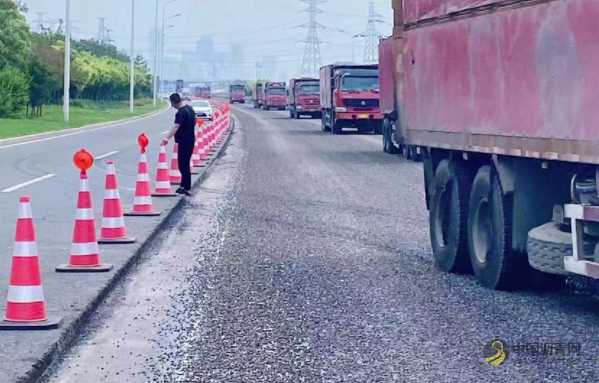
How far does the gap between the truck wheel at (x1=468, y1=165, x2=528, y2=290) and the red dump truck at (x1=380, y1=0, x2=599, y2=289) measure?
0.01 m

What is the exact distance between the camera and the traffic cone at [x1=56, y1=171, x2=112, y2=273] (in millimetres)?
12727

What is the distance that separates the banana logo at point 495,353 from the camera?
8781mm

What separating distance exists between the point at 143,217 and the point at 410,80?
5316mm

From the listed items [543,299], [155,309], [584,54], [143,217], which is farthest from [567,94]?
[143,217]

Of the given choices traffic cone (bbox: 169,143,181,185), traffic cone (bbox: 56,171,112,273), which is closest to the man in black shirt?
traffic cone (bbox: 169,143,181,185)

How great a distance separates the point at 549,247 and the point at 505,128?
1.30 m

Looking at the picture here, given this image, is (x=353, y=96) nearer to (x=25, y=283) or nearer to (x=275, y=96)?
(x=25, y=283)

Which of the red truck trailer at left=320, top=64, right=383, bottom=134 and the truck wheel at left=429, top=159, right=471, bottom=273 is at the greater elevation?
the red truck trailer at left=320, top=64, right=383, bottom=134

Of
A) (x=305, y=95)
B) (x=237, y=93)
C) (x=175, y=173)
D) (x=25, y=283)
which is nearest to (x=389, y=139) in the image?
(x=175, y=173)

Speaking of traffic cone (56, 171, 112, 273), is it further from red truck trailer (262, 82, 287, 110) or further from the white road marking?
red truck trailer (262, 82, 287, 110)

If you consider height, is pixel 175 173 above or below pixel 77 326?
above

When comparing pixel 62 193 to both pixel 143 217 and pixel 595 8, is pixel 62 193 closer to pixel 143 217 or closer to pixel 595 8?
pixel 143 217

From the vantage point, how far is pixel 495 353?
904cm

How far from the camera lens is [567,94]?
9.70 m
